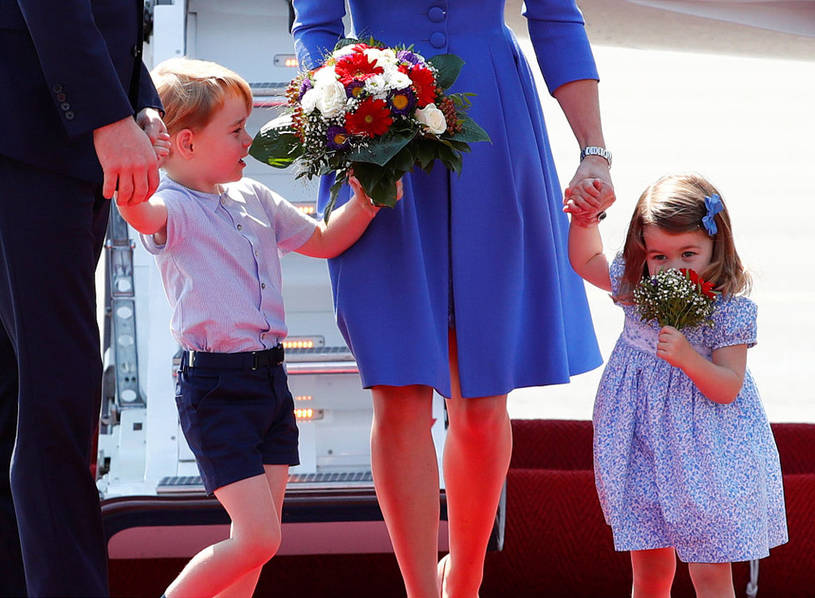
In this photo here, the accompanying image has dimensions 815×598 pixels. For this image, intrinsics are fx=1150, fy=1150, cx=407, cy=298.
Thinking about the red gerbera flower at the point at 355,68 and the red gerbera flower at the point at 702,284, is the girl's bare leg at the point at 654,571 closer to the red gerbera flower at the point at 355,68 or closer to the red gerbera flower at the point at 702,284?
the red gerbera flower at the point at 702,284

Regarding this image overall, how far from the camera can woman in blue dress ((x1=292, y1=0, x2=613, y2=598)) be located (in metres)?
2.19

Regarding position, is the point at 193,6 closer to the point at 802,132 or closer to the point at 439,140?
the point at 439,140

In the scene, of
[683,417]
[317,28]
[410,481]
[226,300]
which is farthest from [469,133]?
[683,417]

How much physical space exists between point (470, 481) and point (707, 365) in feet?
1.75

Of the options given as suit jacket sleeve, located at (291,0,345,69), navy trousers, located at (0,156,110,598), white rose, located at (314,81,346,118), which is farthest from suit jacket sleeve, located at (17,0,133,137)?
suit jacket sleeve, located at (291,0,345,69)

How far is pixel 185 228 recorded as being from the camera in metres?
2.13

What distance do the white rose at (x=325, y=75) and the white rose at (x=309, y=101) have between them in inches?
0.8

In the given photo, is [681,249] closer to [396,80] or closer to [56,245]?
[396,80]

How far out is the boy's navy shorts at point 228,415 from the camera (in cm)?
208

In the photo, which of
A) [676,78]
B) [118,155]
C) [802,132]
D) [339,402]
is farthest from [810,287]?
[118,155]

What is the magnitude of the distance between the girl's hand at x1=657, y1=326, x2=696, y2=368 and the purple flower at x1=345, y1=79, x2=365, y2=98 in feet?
2.63

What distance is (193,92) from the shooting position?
2205 millimetres

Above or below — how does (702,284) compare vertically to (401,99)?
below

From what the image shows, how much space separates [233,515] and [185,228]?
0.53 m
